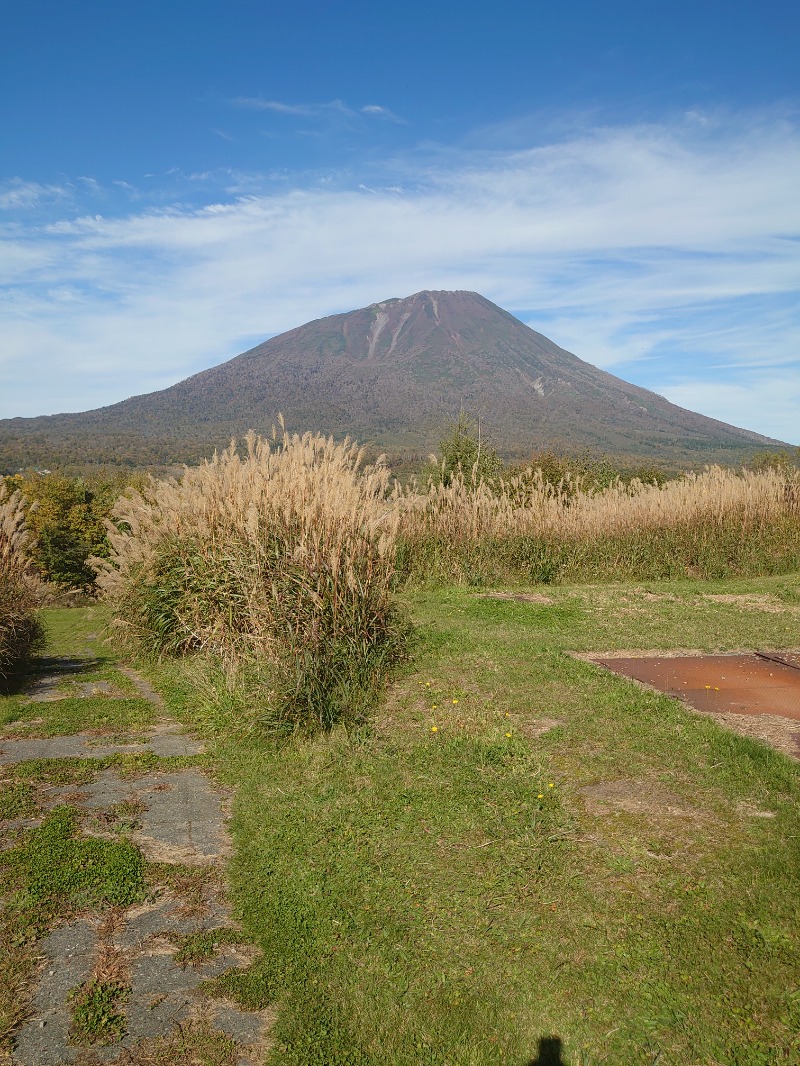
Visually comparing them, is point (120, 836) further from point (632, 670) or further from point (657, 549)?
point (657, 549)

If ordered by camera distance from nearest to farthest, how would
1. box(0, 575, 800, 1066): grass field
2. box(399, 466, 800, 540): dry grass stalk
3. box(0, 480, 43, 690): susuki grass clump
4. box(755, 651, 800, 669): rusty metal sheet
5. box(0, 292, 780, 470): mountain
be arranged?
box(0, 575, 800, 1066): grass field, box(755, 651, 800, 669): rusty metal sheet, box(0, 480, 43, 690): susuki grass clump, box(399, 466, 800, 540): dry grass stalk, box(0, 292, 780, 470): mountain

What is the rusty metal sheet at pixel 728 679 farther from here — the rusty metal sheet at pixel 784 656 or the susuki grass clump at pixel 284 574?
the susuki grass clump at pixel 284 574

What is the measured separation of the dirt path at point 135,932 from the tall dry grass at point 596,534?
6457mm

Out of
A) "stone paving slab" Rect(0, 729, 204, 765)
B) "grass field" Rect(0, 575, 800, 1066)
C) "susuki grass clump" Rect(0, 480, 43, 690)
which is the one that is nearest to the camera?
"grass field" Rect(0, 575, 800, 1066)

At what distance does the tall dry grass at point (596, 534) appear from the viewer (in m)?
10.9

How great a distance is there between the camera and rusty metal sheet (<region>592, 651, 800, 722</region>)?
16.1 feet

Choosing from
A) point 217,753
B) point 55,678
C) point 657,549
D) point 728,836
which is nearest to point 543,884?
point 728,836

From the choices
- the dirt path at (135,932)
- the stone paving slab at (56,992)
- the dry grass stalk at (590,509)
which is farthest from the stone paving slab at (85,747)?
the dry grass stalk at (590,509)

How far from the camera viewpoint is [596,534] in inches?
446

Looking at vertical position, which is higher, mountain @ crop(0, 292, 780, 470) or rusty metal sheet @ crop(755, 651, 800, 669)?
mountain @ crop(0, 292, 780, 470)

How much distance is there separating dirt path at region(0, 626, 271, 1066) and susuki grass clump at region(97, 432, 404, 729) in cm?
98

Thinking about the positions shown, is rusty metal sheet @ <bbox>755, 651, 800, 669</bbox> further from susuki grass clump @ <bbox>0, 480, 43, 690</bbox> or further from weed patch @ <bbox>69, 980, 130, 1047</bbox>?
susuki grass clump @ <bbox>0, 480, 43, 690</bbox>

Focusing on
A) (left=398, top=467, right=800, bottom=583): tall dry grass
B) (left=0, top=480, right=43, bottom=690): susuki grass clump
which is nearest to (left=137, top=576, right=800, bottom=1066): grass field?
(left=0, top=480, right=43, bottom=690): susuki grass clump

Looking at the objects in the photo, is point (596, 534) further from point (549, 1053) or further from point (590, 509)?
point (549, 1053)
